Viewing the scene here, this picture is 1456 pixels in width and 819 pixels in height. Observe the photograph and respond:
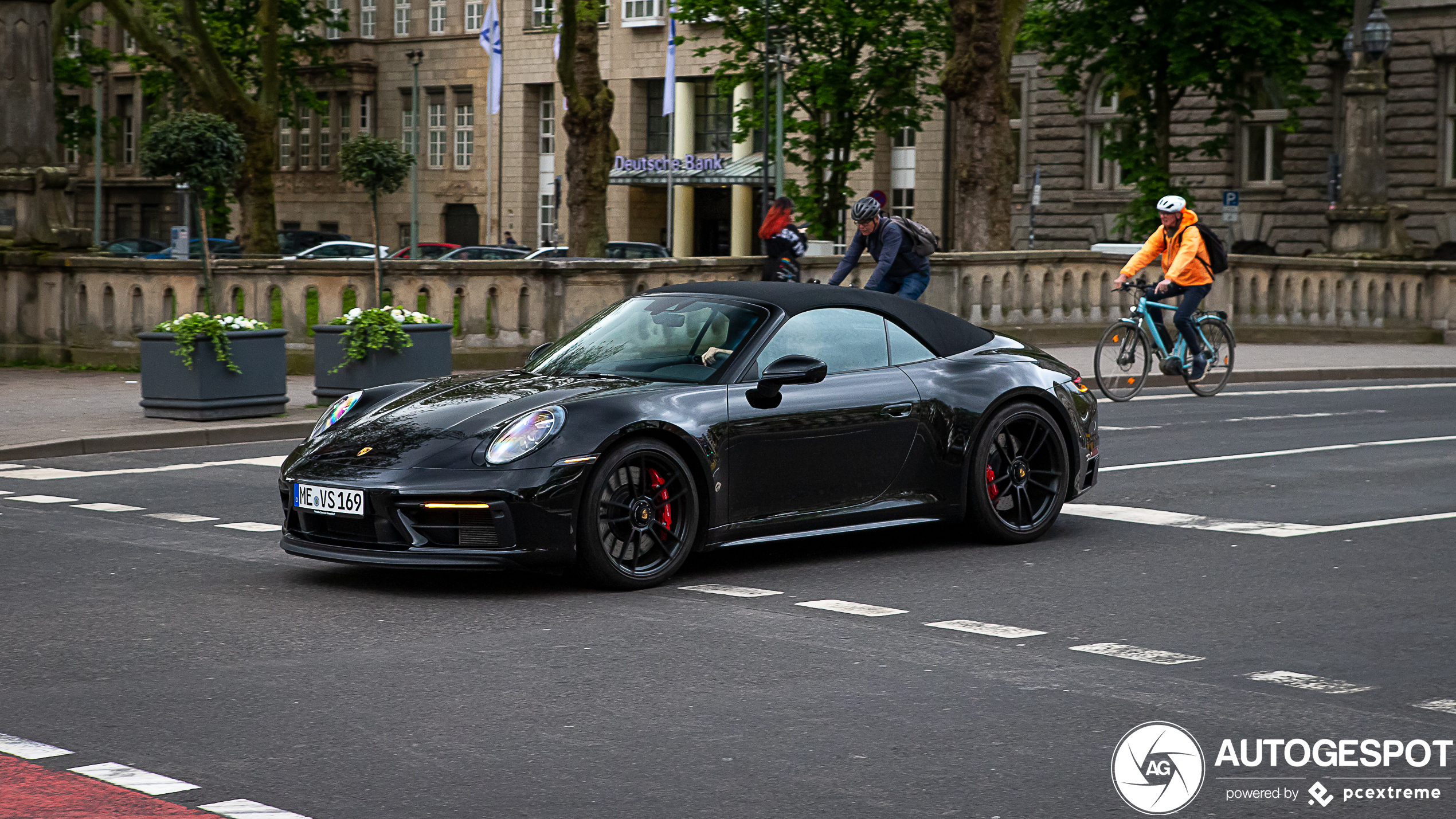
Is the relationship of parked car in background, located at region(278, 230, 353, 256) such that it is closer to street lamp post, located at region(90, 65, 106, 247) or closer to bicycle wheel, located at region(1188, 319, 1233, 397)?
street lamp post, located at region(90, 65, 106, 247)

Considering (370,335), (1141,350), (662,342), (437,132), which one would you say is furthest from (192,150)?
(437,132)

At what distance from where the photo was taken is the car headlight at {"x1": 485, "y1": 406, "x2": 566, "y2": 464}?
25.7ft

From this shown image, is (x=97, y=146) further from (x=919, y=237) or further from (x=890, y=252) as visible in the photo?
(x=890, y=252)

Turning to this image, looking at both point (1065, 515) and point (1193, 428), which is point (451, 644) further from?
point (1193, 428)

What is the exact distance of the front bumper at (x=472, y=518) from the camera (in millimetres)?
7734

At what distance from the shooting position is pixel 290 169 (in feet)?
Answer: 237

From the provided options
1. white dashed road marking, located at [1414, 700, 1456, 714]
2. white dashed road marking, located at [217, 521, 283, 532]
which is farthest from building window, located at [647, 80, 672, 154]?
white dashed road marking, located at [1414, 700, 1456, 714]

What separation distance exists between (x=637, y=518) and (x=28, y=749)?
10.2ft

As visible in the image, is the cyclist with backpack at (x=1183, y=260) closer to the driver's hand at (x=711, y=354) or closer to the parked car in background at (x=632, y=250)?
the driver's hand at (x=711, y=354)

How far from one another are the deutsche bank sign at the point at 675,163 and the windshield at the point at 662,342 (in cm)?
5298

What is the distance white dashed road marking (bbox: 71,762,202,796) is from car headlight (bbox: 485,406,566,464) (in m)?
2.76

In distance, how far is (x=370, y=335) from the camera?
1645cm

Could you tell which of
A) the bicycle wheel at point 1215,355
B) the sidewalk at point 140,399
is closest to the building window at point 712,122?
the sidewalk at point 140,399

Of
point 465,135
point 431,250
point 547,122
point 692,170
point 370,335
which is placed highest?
point 547,122
